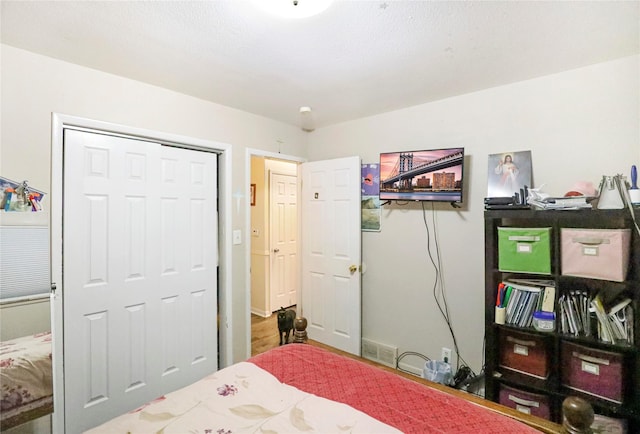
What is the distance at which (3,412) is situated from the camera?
149 centimetres

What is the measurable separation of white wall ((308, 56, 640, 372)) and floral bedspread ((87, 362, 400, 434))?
1.67 meters

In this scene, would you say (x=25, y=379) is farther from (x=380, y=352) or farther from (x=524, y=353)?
(x=524, y=353)

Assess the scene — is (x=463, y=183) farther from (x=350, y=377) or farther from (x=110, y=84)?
(x=110, y=84)

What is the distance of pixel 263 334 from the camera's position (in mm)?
3703

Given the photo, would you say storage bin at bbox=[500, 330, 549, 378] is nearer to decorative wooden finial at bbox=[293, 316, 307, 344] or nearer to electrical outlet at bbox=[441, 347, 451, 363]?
electrical outlet at bbox=[441, 347, 451, 363]

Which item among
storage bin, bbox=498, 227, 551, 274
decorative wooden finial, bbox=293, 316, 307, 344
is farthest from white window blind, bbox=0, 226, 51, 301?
storage bin, bbox=498, 227, 551, 274

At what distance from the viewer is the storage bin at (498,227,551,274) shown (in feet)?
5.97

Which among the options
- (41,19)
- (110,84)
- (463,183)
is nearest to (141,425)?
(41,19)

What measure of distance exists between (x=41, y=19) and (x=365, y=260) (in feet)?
9.13

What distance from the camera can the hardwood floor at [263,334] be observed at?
3364mm

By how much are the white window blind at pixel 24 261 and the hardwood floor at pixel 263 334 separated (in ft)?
6.48

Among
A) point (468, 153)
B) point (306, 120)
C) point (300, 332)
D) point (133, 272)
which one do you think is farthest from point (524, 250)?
point (133, 272)

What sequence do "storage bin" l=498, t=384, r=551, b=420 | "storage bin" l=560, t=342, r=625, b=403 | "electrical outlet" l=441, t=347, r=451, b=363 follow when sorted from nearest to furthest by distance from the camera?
"storage bin" l=560, t=342, r=625, b=403
"storage bin" l=498, t=384, r=551, b=420
"electrical outlet" l=441, t=347, r=451, b=363

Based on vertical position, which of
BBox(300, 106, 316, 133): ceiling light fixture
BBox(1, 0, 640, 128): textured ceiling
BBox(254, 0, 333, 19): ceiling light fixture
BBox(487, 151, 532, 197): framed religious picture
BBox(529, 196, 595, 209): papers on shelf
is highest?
BBox(300, 106, 316, 133): ceiling light fixture
